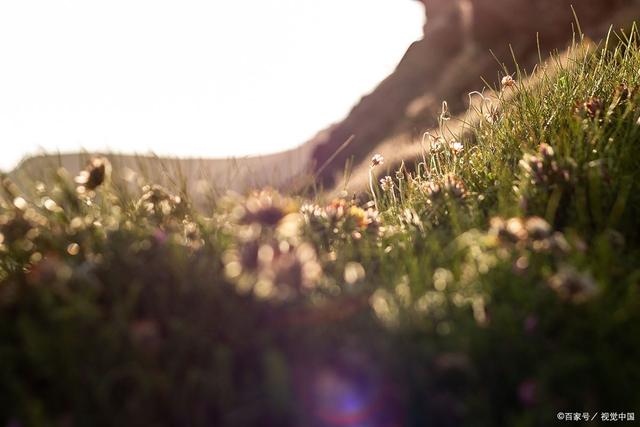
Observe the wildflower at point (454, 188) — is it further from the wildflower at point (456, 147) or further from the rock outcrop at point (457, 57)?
the rock outcrop at point (457, 57)

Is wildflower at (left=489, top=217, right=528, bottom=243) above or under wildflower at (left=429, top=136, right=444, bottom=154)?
under

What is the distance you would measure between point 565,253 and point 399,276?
62 centimetres

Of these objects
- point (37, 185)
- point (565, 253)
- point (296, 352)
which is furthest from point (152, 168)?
point (565, 253)

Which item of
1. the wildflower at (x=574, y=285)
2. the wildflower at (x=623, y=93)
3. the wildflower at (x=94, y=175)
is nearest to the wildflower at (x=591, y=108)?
the wildflower at (x=623, y=93)

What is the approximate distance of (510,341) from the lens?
199cm

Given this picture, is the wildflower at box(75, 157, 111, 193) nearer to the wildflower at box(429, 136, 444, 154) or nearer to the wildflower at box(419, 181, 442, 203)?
the wildflower at box(419, 181, 442, 203)

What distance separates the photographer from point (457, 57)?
2472 centimetres

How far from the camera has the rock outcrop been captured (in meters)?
17.5

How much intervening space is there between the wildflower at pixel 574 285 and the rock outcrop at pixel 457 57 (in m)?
12.7

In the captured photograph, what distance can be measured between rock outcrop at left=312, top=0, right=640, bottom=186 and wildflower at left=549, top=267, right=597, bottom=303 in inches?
500

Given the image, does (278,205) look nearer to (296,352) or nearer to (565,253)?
(296,352)

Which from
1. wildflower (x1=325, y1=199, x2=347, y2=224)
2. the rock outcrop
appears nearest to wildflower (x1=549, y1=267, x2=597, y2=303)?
wildflower (x1=325, y1=199, x2=347, y2=224)

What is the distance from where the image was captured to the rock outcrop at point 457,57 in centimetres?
1745

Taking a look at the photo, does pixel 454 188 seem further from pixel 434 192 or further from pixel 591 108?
pixel 591 108
